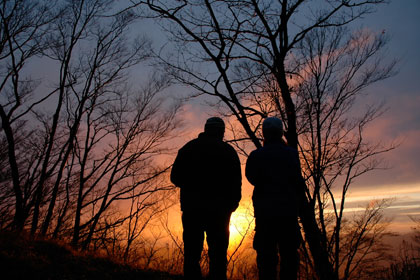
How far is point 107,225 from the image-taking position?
12844 millimetres

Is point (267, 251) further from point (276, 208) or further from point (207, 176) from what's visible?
point (207, 176)

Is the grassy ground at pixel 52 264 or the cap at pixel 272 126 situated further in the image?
the grassy ground at pixel 52 264

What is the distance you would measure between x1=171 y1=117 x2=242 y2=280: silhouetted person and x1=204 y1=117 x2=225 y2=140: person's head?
65mm

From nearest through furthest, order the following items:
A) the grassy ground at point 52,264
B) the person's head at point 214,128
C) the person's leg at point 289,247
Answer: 1. the person's leg at point 289,247
2. the person's head at point 214,128
3. the grassy ground at point 52,264

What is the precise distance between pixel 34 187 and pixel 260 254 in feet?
36.9

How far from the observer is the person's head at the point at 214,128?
116 inches

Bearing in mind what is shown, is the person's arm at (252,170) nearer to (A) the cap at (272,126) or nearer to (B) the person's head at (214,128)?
(A) the cap at (272,126)

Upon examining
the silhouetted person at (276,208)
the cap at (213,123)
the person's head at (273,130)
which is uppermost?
the cap at (213,123)

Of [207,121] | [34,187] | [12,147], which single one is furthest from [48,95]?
[207,121]

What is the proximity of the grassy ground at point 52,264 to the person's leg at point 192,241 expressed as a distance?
1856 mm

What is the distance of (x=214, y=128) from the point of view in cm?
296

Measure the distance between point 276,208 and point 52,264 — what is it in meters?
3.13

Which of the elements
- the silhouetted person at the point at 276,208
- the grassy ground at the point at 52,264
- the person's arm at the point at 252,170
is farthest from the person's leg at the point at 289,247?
the grassy ground at the point at 52,264

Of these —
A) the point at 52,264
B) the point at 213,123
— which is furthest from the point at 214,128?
the point at 52,264
